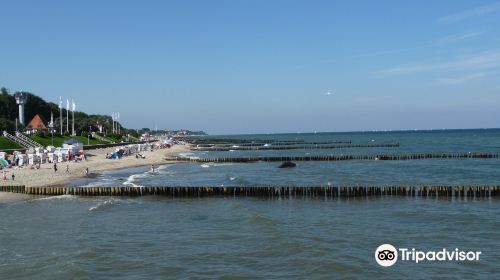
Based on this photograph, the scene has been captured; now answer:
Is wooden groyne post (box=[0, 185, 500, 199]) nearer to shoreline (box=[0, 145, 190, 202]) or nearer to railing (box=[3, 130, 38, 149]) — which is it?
shoreline (box=[0, 145, 190, 202])

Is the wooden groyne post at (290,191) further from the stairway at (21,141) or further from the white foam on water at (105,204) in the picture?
the stairway at (21,141)

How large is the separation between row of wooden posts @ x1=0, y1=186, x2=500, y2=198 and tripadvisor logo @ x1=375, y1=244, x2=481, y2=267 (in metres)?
15.9

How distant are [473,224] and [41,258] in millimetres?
20749

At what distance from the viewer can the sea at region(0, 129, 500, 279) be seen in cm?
1807

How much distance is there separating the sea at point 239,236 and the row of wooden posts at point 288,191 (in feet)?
3.82

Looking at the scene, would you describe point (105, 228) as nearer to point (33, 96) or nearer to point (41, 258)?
point (41, 258)

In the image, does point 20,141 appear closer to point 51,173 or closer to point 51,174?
point 51,173

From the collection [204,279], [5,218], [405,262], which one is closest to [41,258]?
[204,279]

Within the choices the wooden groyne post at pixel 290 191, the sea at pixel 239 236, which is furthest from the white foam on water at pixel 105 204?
the wooden groyne post at pixel 290 191

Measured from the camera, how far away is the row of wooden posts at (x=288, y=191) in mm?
36531

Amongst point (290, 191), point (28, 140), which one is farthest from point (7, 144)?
point (290, 191)

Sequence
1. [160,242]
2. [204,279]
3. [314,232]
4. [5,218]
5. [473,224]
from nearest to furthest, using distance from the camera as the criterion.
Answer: [204,279]
[160,242]
[314,232]
[473,224]
[5,218]

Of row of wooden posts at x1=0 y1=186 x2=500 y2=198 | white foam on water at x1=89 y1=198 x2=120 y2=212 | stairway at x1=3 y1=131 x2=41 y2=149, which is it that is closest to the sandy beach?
row of wooden posts at x1=0 y1=186 x2=500 y2=198

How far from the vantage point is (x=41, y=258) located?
19.7 metres
